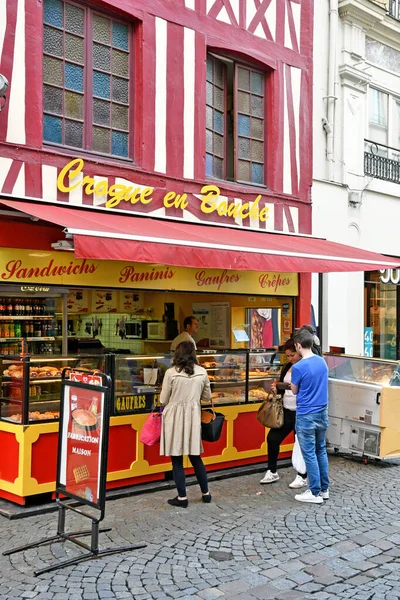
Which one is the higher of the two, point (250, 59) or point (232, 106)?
point (250, 59)

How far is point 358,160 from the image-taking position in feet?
41.1

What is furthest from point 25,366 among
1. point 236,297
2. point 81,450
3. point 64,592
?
point 236,297

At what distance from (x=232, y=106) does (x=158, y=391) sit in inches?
185

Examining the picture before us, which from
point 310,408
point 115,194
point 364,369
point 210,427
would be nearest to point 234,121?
point 115,194

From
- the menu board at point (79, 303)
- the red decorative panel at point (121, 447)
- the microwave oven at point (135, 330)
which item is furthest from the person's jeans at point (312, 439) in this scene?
the microwave oven at point (135, 330)

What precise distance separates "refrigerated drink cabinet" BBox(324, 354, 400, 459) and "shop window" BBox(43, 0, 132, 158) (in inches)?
169

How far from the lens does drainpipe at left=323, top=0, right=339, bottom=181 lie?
11.9 meters

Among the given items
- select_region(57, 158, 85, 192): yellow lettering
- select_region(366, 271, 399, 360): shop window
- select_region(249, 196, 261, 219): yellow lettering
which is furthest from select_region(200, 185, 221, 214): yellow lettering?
select_region(366, 271, 399, 360): shop window

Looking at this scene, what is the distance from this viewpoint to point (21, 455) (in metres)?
6.83

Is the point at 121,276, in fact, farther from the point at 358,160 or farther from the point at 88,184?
the point at 358,160

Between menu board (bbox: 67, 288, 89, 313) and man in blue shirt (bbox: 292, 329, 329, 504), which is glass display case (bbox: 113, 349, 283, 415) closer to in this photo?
man in blue shirt (bbox: 292, 329, 329, 504)

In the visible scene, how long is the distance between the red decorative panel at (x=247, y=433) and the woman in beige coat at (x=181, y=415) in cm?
180

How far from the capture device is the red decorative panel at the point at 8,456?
6895 millimetres

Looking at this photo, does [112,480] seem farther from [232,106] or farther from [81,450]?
[232,106]
